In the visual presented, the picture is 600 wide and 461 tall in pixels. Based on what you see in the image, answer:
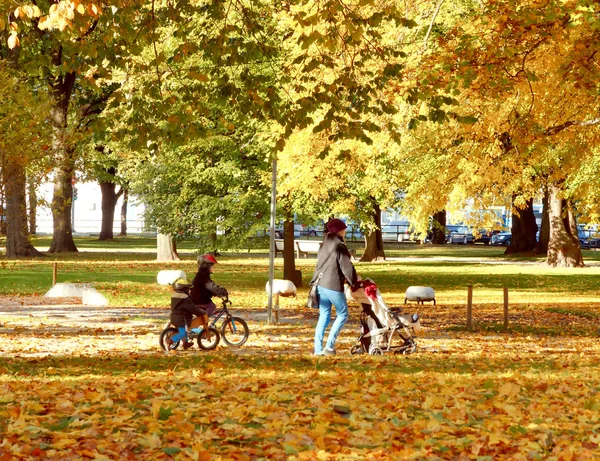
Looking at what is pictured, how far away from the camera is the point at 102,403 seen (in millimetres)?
8008

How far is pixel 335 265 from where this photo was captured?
12.9 meters

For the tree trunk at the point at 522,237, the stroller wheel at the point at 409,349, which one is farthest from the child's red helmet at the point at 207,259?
the tree trunk at the point at 522,237

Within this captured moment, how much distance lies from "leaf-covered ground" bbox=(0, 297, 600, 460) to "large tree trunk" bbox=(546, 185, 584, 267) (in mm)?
26631

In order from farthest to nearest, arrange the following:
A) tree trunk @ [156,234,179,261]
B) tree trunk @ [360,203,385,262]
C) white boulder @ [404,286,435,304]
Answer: tree trunk @ [360,203,385,262], tree trunk @ [156,234,179,261], white boulder @ [404,286,435,304]

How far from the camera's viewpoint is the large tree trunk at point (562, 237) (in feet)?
139

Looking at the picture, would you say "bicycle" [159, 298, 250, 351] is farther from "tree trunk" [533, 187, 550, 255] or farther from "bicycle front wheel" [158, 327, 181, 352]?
"tree trunk" [533, 187, 550, 255]

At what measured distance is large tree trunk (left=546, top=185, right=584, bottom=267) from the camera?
42.3 meters

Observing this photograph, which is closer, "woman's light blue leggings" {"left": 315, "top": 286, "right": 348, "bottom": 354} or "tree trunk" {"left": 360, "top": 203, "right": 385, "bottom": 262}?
"woman's light blue leggings" {"left": 315, "top": 286, "right": 348, "bottom": 354}

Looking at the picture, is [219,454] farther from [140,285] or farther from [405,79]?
[140,285]

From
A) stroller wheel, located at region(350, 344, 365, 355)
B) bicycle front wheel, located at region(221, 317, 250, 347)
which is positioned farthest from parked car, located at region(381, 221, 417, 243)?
stroller wheel, located at region(350, 344, 365, 355)

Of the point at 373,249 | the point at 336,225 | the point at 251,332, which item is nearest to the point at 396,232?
the point at 373,249

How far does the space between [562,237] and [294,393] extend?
36.1 m

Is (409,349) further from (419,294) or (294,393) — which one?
(419,294)

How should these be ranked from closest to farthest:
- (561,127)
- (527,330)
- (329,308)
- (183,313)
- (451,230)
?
(329,308) < (183,313) < (527,330) < (561,127) < (451,230)
